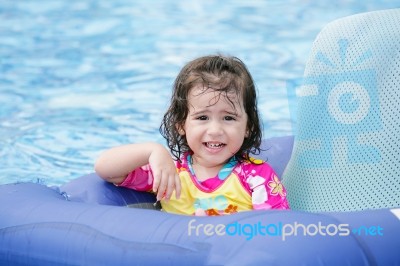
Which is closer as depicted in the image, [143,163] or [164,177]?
[164,177]

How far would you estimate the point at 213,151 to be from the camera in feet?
9.21

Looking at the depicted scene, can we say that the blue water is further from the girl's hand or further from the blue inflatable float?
the girl's hand

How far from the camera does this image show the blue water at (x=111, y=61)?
16.6ft

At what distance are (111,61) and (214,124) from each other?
164 inches

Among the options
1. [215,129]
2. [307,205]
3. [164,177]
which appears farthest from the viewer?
[307,205]

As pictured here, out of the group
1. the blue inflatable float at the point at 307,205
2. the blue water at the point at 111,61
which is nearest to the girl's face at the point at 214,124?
the blue inflatable float at the point at 307,205

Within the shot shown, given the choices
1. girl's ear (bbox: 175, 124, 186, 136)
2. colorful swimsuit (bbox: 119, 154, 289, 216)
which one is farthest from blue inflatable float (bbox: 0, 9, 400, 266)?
girl's ear (bbox: 175, 124, 186, 136)

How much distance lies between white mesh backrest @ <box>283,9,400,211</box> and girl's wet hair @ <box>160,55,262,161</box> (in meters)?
0.26

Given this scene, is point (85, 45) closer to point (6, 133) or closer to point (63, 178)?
point (6, 133)

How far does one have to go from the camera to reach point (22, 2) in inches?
348

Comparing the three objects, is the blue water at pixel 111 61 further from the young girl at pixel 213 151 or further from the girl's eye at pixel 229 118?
the girl's eye at pixel 229 118

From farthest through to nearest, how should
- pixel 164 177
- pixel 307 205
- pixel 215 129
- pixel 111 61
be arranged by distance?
pixel 111 61
pixel 307 205
pixel 215 129
pixel 164 177

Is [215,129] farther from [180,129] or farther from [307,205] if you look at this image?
[307,205]

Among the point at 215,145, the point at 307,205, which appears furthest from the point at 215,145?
the point at 307,205
